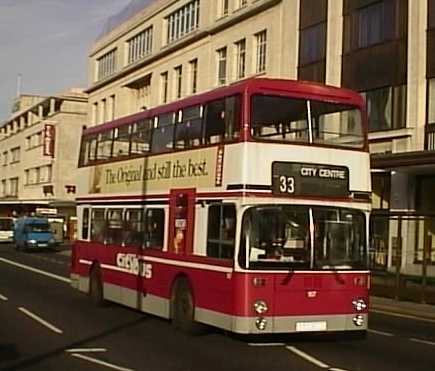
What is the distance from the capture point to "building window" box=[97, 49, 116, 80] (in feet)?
232

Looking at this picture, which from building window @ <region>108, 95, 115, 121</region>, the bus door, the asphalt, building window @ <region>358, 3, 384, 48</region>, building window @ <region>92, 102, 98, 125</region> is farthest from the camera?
building window @ <region>92, 102, 98, 125</region>

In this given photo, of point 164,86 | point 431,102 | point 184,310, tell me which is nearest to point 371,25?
point 431,102

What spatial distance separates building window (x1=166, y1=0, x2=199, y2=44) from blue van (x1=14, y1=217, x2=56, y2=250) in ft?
46.7

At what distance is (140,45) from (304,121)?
51541 mm

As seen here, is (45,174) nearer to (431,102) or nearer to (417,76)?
(417,76)

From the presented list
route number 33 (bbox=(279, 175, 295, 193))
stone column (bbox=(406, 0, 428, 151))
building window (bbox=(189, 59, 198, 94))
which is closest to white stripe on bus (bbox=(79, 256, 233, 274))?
route number 33 (bbox=(279, 175, 295, 193))

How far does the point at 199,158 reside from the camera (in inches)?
599

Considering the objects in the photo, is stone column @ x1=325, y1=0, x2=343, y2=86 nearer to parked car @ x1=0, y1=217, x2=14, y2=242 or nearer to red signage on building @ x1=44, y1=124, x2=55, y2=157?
parked car @ x1=0, y1=217, x2=14, y2=242

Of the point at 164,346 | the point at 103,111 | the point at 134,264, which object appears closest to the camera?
the point at 164,346

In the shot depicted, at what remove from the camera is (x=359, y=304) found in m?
14.0

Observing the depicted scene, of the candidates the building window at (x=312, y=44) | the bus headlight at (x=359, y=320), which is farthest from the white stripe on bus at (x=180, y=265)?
the building window at (x=312, y=44)

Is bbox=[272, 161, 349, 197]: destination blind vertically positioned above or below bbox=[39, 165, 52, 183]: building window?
below

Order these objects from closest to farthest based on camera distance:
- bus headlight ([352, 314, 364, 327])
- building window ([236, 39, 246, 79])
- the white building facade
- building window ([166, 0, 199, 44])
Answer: bus headlight ([352, 314, 364, 327]) < the white building facade < building window ([236, 39, 246, 79]) < building window ([166, 0, 199, 44])

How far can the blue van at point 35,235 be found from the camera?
54344 mm
